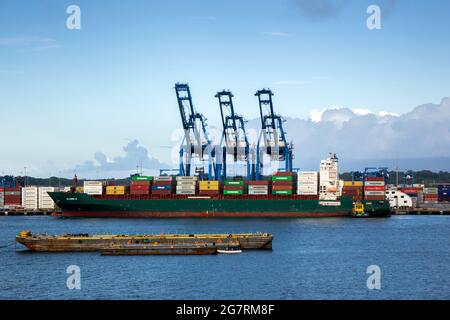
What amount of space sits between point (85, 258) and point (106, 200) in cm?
5199

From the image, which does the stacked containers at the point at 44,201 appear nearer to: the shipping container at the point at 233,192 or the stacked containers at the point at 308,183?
the shipping container at the point at 233,192

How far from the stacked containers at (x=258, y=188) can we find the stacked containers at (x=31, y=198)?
54.3 m

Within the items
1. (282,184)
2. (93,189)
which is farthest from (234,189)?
(93,189)

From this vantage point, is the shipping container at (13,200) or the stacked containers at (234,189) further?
the shipping container at (13,200)

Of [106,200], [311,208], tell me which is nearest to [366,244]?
[311,208]

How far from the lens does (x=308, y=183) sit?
3748 inches

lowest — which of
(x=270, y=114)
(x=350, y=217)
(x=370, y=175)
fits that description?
(x=350, y=217)

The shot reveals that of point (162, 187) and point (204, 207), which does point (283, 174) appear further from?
point (162, 187)

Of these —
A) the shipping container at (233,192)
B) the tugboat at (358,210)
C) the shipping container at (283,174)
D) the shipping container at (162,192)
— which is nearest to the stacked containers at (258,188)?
the shipping container at (233,192)

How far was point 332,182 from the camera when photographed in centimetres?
9419

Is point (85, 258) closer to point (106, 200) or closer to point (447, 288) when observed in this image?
point (447, 288)

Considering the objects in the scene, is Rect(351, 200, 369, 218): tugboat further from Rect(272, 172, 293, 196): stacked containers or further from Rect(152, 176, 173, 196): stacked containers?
Rect(152, 176, 173, 196): stacked containers

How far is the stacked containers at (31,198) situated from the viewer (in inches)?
5074
